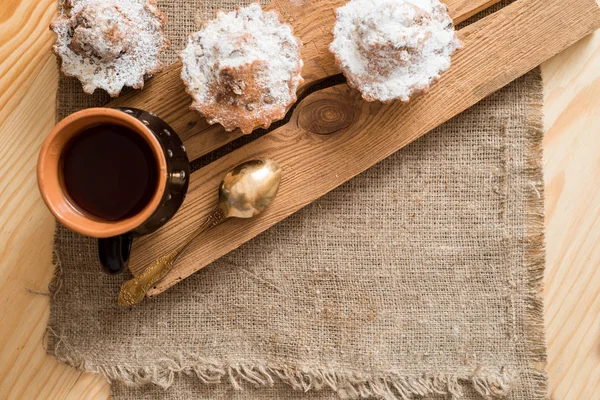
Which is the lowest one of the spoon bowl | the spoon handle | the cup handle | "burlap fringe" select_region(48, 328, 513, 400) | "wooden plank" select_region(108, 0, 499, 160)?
"burlap fringe" select_region(48, 328, 513, 400)

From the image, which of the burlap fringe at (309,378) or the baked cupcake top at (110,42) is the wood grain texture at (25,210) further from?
the baked cupcake top at (110,42)

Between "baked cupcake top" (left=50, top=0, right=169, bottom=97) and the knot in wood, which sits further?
the knot in wood

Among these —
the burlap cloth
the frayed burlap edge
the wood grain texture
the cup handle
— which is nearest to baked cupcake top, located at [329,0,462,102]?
the burlap cloth

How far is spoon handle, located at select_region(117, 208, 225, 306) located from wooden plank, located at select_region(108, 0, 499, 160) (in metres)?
0.17

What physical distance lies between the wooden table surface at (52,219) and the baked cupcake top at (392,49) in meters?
0.39

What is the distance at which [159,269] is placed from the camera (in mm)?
1438

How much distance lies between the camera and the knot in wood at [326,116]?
1454mm

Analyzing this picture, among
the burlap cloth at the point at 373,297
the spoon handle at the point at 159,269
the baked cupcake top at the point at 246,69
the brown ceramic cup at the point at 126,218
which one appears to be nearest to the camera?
the brown ceramic cup at the point at 126,218

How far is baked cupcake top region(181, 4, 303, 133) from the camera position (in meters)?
1.31

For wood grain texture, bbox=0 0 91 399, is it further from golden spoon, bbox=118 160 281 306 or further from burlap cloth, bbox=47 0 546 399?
golden spoon, bbox=118 160 281 306

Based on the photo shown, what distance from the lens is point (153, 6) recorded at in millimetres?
1378

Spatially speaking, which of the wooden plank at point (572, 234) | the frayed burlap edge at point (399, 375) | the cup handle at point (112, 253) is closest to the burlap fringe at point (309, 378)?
the frayed burlap edge at point (399, 375)

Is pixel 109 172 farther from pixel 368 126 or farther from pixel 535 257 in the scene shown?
pixel 535 257

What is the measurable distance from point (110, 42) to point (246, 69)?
13.0 inches
